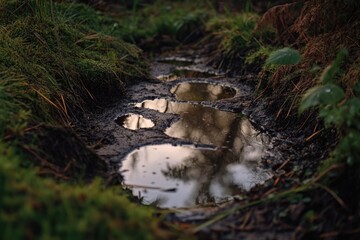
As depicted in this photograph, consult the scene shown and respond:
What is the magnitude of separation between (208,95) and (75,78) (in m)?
1.50

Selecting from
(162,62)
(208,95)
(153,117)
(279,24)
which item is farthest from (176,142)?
(162,62)

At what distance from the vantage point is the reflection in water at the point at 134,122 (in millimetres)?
4191

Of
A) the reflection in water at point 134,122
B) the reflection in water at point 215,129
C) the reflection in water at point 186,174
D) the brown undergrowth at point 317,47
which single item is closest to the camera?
the reflection in water at point 186,174

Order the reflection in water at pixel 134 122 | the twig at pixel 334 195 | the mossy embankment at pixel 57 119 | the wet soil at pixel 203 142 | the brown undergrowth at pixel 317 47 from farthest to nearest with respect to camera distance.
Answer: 1. the reflection in water at pixel 134 122
2. the brown undergrowth at pixel 317 47
3. the wet soil at pixel 203 142
4. the twig at pixel 334 195
5. the mossy embankment at pixel 57 119

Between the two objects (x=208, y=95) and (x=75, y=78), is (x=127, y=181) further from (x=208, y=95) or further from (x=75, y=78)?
(x=208, y=95)

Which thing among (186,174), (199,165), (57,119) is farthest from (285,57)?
(57,119)

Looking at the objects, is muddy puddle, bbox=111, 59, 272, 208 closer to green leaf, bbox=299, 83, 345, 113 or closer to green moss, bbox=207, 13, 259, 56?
green leaf, bbox=299, 83, 345, 113

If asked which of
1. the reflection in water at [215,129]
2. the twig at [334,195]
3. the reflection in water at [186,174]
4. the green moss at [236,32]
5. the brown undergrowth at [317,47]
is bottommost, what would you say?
the twig at [334,195]

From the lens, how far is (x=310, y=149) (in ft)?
12.1

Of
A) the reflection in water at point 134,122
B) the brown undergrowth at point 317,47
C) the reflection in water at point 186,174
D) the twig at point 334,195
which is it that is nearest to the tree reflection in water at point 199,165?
the reflection in water at point 186,174

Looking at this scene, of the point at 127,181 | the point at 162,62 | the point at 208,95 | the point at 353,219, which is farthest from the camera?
the point at 162,62

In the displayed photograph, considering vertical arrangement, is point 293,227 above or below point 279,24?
below

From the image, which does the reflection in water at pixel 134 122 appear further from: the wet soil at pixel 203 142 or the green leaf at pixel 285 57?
the green leaf at pixel 285 57

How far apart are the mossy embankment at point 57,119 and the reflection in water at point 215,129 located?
73 cm
